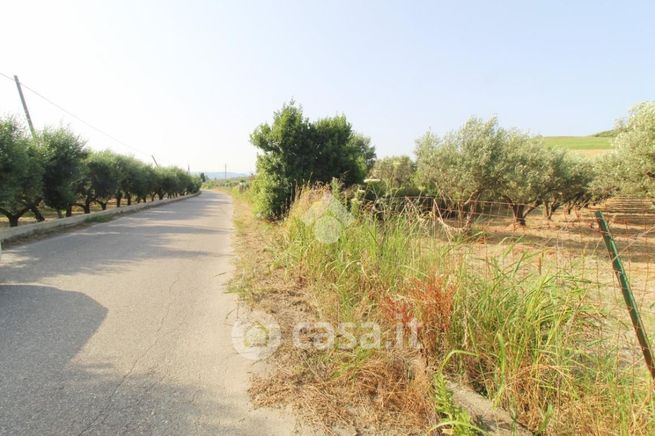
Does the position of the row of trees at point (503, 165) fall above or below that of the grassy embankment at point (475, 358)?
above

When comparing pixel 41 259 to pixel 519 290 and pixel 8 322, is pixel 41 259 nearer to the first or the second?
pixel 8 322

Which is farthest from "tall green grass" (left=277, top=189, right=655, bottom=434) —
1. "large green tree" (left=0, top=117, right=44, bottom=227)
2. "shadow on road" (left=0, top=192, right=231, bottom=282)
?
"large green tree" (left=0, top=117, right=44, bottom=227)

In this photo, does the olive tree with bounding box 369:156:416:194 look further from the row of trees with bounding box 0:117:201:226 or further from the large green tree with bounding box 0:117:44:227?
the large green tree with bounding box 0:117:44:227

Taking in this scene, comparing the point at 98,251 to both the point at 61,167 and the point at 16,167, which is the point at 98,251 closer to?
the point at 16,167

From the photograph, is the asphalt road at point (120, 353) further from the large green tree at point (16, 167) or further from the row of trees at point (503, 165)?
the row of trees at point (503, 165)

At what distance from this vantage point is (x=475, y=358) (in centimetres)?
240

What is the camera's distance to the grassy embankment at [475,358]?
1846 mm

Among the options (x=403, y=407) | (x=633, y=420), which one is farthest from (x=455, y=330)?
(x=633, y=420)

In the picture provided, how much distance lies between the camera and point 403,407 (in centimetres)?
207

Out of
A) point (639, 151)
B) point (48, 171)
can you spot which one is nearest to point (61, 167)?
point (48, 171)

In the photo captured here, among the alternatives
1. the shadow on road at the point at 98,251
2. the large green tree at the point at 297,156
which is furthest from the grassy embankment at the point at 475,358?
the large green tree at the point at 297,156

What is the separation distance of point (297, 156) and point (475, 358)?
9154 mm

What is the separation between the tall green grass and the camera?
5.94 ft

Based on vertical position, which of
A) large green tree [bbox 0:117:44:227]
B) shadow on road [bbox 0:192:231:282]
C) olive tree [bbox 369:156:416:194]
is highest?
olive tree [bbox 369:156:416:194]
